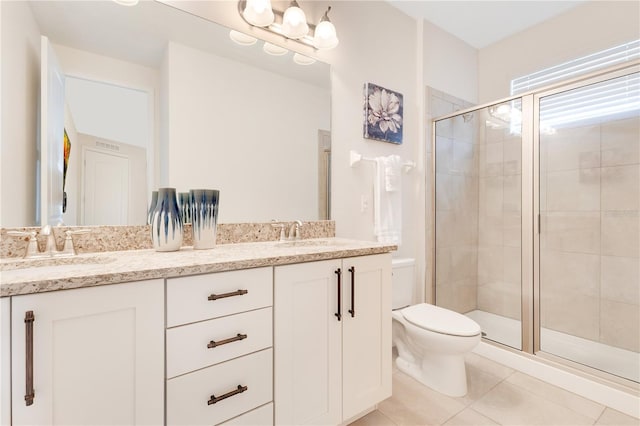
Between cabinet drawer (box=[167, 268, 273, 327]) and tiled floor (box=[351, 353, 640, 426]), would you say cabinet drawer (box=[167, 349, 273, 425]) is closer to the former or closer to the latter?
cabinet drawer (box=[167, 268, 273, 327])

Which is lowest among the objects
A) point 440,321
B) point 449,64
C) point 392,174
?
point 440,321

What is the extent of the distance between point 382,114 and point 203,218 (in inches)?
58.5

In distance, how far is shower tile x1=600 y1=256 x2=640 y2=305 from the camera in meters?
2.00

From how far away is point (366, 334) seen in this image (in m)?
1.36

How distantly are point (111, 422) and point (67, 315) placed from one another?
1.08 ft

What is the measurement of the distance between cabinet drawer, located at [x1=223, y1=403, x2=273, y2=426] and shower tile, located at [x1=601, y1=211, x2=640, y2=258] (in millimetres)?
2488

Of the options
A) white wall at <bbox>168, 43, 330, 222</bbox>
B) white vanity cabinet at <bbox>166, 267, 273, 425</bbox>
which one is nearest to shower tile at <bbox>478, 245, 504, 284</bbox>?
white wall at <bbox>168, 43, 330, 222</bbox>

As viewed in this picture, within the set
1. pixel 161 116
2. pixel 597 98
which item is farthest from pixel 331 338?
pixel 597 98

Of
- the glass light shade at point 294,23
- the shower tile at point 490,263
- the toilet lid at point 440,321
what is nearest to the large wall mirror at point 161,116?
the glass light shade at point 294,23

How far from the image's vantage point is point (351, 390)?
4.30 feet

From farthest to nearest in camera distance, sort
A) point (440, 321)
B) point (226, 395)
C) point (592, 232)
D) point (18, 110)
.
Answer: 1. point (592, 232)
2. point (440, 321)
3. point (18, 110)
4. point (226, 395)

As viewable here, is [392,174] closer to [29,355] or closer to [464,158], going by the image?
[464,158]

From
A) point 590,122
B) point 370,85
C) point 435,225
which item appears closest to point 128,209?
point 370,85

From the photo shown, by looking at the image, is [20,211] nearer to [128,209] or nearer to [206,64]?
[128,209]
